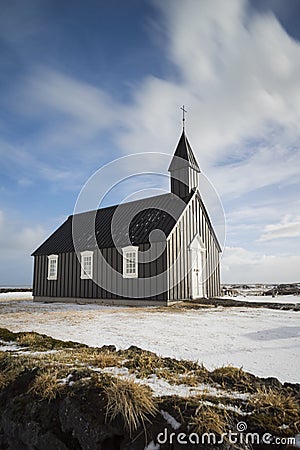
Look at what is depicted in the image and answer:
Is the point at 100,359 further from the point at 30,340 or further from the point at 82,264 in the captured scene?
the point at 82,264

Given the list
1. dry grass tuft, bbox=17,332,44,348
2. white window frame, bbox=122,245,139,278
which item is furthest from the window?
dry grass tuft, bbox=17,332,44,348

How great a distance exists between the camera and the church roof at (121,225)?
18.4 m

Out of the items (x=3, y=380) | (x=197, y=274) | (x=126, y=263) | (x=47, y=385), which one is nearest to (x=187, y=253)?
(x=197, y=274)

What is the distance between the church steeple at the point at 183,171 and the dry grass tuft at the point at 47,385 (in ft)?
55.6

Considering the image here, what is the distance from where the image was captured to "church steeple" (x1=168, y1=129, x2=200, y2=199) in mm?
20078

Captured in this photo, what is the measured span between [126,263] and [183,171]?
7.00 meters

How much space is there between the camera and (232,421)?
8.38ft

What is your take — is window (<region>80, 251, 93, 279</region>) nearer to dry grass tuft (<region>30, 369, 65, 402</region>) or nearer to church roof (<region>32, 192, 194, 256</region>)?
church roof (<region>32, 192, 194, 256</region>)

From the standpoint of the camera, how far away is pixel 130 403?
2832 mm

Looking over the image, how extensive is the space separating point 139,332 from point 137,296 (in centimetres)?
956

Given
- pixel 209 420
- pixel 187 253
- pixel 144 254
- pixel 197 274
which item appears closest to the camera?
pixel 209 420

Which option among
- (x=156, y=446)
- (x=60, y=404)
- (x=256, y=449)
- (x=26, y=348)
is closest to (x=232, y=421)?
(x=256, y=449)

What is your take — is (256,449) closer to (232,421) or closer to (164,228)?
(232,421)

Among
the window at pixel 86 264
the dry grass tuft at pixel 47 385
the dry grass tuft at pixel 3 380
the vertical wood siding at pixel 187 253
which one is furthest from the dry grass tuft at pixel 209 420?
the window at pixel 86 264
